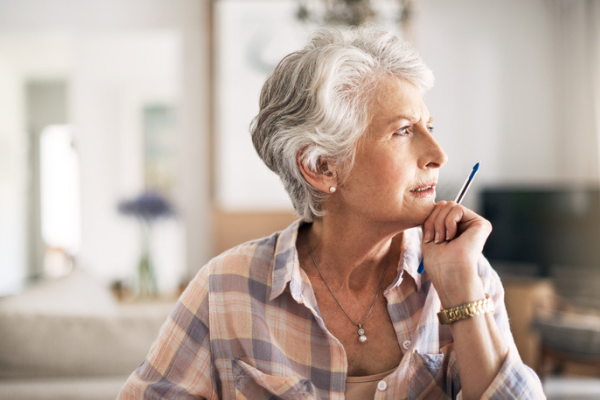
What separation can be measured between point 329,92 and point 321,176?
0.59 feet

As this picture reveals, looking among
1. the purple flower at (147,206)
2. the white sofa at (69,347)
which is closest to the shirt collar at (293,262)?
the white sofa at (69,347)

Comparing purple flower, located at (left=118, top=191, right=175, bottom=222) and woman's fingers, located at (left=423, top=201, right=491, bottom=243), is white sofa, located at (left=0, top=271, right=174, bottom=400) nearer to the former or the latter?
woman's fingers, located at (left=423, top=201, right=491, bottom=243)

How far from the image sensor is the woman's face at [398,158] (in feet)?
3.40

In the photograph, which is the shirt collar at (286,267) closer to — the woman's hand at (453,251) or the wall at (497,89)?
the woman's hand at (453,251)

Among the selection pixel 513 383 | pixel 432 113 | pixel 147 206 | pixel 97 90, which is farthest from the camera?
pixel 97 90

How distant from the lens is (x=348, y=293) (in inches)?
44.4

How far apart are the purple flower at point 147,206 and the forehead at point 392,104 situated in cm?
248

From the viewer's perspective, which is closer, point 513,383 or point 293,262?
point 513,383

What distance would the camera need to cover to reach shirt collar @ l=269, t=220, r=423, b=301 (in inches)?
41.6

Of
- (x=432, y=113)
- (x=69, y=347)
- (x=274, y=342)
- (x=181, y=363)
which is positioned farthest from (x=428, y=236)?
(x=432, y=113)

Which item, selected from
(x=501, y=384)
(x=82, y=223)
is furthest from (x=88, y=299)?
(x=82, y=223)

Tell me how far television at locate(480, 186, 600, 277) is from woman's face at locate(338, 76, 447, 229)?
→ 3119mm

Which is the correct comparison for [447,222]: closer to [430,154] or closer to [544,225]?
[430,154]

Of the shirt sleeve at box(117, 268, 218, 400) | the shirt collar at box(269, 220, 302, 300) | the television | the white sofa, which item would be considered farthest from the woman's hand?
the television
